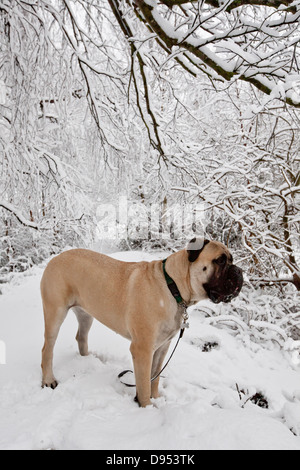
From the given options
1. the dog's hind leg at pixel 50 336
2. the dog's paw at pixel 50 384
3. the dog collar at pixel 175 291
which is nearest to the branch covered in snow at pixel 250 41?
the dog collar at pixel 175 291

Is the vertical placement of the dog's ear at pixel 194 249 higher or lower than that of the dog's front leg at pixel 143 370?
higher

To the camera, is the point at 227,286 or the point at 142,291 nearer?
the point at 227,286

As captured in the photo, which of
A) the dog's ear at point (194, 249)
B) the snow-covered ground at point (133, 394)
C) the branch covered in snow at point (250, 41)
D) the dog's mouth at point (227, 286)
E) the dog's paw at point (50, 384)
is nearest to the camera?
the snow-covered ground at point (133, 394)

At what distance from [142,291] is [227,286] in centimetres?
68

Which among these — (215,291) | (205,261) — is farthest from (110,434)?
(205,261)

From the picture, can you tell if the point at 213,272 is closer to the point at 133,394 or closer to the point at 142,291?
the point at 142,291

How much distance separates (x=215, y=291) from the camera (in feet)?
7.36

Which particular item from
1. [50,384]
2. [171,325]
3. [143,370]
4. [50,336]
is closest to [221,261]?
[171,325]

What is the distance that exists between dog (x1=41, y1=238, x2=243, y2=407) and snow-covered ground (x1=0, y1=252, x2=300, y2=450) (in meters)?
0.25

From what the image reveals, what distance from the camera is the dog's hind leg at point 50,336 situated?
264 cm

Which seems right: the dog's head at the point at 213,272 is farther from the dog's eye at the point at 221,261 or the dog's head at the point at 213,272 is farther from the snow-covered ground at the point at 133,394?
the snow-covered ground at the point at 133,394

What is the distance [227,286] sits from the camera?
221 centimetres

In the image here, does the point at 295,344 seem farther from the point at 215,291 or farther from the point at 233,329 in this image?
the point at 215,291

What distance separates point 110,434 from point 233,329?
142 inches
